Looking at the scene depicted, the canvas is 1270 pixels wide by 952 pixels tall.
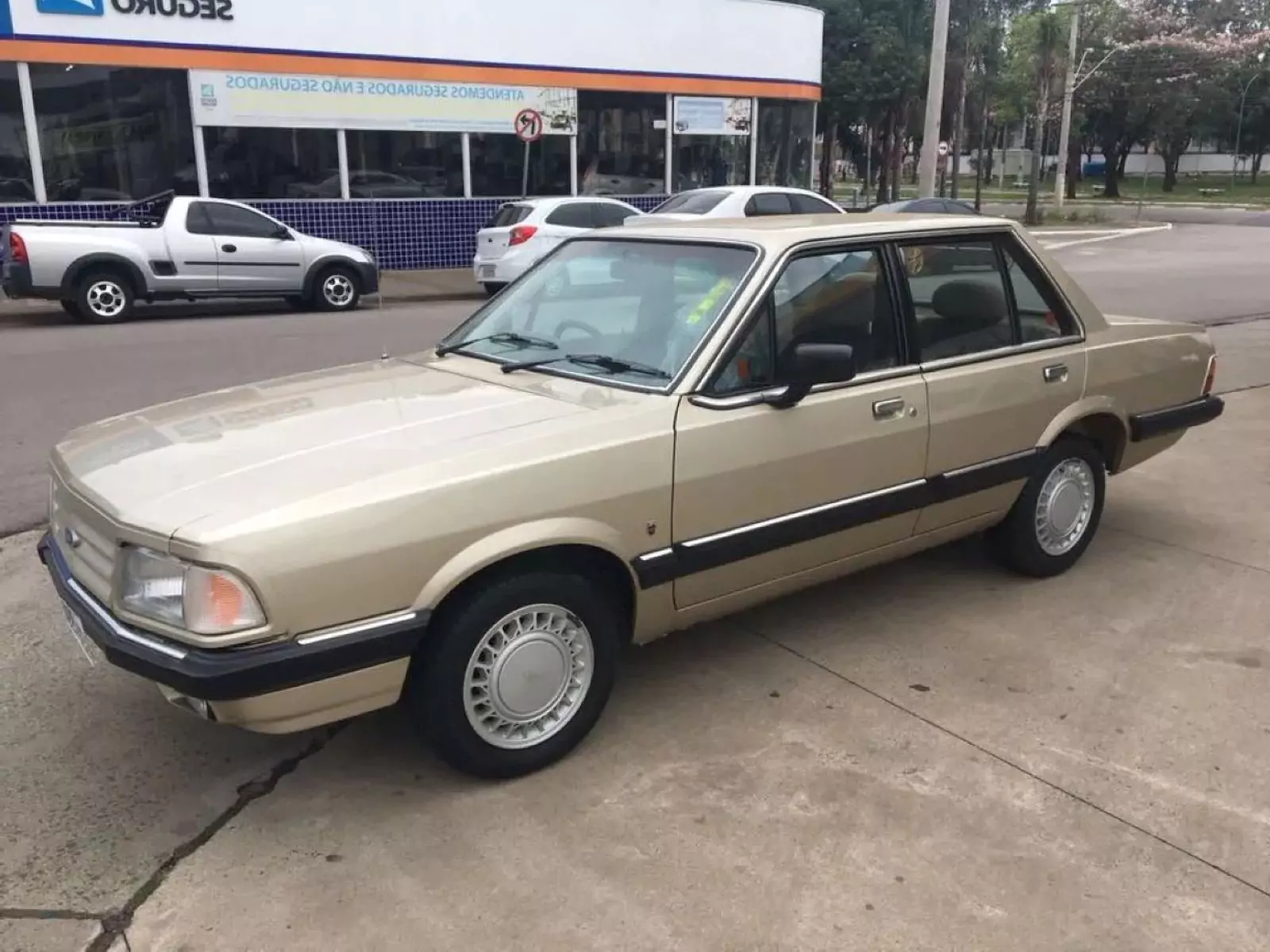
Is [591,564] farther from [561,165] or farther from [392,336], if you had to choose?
[561,165]

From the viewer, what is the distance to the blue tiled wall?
18.5 meters

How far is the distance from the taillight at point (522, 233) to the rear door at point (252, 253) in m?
3.01

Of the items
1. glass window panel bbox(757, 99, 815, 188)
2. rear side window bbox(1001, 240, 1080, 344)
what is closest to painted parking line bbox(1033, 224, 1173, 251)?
glass window panel bbox(757, 99, 815, 188)

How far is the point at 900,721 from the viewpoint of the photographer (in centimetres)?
377

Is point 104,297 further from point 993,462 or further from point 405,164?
point 993,462

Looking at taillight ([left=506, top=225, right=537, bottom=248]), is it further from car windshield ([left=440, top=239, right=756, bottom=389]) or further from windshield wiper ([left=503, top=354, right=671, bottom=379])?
windshield wiper ([left=503, top=354, right=671, bottom=379])

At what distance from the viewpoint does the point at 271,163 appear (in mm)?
18125

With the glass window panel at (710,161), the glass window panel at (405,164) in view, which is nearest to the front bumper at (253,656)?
the glass window panel at (405,164)

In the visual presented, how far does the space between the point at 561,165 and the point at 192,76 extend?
662cm

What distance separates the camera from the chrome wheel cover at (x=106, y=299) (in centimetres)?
1323

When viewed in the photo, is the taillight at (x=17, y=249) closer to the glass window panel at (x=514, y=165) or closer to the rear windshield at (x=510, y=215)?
the rear windshield at (x=510, y=215)

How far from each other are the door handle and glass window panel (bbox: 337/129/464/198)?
16.5 m

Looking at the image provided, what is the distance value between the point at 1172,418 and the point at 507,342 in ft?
10.6

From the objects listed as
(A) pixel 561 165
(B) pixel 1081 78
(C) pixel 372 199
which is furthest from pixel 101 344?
(B) pixel 1081 78
